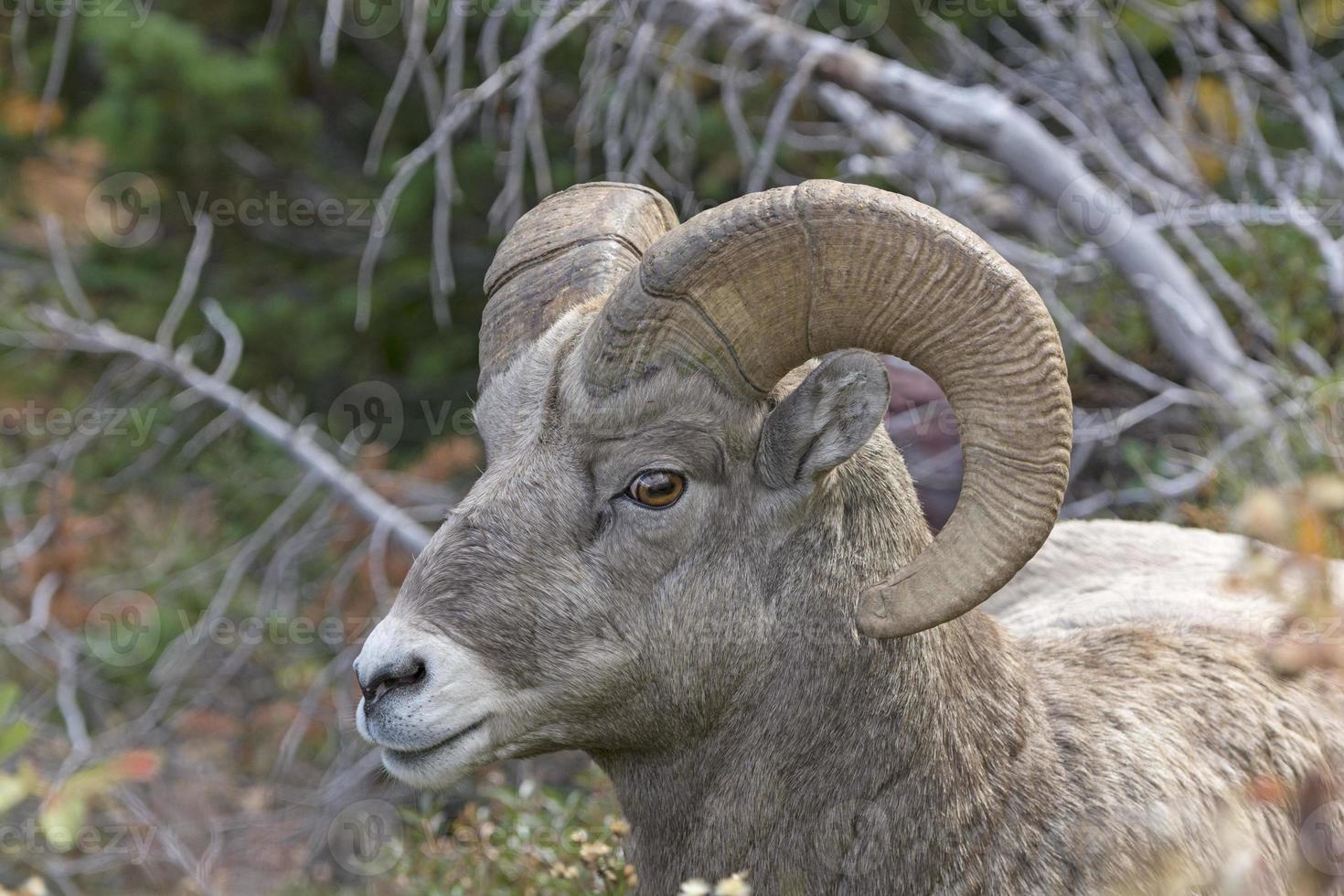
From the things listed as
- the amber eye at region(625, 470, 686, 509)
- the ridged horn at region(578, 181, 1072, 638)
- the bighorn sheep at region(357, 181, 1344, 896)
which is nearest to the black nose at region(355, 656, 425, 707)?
the bighorn sheep at region(357, 181, 1344, 896)

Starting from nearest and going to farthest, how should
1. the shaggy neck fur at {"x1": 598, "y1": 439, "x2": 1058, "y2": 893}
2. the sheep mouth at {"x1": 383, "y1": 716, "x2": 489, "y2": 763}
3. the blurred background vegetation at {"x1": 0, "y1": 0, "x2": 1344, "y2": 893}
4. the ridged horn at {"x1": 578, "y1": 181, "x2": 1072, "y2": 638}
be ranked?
the ridged horn at {"x1": 578, "y1": 181, "x2": 1072, "y2": 638} → the sheep mouth at {"x1": 383, "y1": 716, "x2": 489, "y2": 763} → the shaggy neck fur at {"x1": 598, "y1": 439, "x2": 1058, "y2": 893} → the blurred background vegetation at {"x1": 0, "y1": 0, "x2": 1344, "y2": 893}

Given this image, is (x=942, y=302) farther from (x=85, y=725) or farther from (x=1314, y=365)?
(x=85, y=725)

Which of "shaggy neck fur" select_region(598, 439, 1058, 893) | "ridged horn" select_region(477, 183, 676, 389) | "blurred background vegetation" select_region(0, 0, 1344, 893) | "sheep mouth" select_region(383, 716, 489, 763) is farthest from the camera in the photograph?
"blurred background vegetation" select_region(0, 0, 1344, 893)

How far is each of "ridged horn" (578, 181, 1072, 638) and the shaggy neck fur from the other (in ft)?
0.73

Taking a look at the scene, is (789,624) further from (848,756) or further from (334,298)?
(334,298)

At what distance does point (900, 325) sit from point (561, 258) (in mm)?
1042

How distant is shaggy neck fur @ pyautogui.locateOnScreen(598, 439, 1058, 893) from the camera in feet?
10.1

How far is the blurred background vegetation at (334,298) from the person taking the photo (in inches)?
261

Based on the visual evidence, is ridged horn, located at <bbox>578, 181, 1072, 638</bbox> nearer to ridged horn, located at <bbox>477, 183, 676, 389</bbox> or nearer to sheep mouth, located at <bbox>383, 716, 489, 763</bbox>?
ridged horn, located at <bbox>477, 183, 676, 389</bbox>

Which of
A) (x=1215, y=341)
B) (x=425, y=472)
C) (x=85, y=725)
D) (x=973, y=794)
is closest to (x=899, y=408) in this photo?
(x=1215, y=341)

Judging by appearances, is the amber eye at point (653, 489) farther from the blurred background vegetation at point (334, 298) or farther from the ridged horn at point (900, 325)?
the blurred background vegetation at point (334, 298)

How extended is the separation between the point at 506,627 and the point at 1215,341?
4344mm

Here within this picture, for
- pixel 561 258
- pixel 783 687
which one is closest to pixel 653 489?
pixel 783 687

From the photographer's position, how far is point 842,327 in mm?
3055
